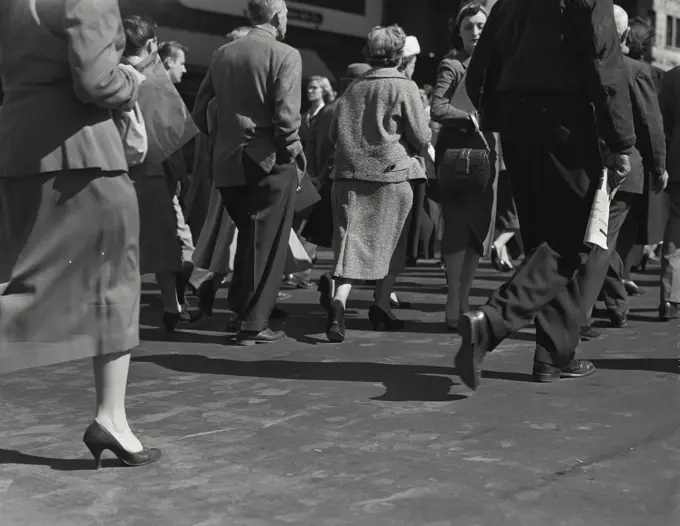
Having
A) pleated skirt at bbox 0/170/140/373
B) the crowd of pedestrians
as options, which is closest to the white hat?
the crowd of pedestrians

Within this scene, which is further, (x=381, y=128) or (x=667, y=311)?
(x=667, y=311)

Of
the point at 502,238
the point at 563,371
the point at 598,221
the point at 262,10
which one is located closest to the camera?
the point at 598,221

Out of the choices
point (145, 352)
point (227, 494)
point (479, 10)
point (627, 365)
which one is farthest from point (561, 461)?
point (479, 10)

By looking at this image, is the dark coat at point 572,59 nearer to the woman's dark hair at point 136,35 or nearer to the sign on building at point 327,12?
the woman's dark hair at point 136,35

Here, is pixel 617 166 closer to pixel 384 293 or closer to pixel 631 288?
pixel 384 293

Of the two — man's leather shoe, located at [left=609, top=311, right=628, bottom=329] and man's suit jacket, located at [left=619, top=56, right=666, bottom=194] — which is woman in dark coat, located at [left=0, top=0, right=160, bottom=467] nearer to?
man's suit jacket, located at [left=619, top=56, right=666, bottom=194]

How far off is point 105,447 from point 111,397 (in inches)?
6.8

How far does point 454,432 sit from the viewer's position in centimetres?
445

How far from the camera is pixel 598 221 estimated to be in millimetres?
5211

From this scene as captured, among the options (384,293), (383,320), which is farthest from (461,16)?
(383,320)

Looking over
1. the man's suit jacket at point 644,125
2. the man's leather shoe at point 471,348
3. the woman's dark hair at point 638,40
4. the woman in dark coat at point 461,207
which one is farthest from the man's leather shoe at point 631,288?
the man's leather shoe at point 471,348

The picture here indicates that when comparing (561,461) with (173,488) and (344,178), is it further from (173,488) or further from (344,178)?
(344,178)

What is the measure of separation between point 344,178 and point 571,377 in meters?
2.32

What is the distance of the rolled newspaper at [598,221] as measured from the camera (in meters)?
5.20
